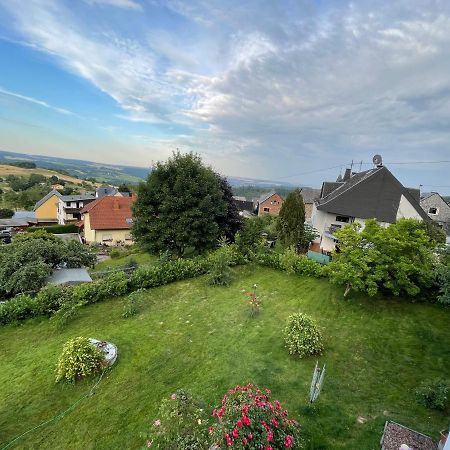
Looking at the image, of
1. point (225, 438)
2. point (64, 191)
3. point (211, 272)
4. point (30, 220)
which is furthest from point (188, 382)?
point (64, 191)

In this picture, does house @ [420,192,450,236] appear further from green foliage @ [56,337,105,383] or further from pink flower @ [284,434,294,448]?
green foliage @ [56,337,105,383]

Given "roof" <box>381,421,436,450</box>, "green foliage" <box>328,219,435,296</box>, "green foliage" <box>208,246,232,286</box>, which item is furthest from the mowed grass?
"green foliage" <box>208,246,232,286</box>

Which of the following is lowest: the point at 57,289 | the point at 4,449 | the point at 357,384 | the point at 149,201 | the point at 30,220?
the point at 30,220

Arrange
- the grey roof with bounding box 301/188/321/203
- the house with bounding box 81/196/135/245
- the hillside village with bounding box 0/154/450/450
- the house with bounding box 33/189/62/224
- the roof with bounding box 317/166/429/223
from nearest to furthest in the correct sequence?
the hillside village with bounding box 0/154/450/450 → the roof with bounding box 317/166/429/223 → the house with bounding box 81/196/135/245 → the grey roof with bounding box 301/188/321/203 → the house with bounding box 33/189/62/224

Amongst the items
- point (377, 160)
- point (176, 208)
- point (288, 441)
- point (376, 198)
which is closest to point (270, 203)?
point (377, 160)

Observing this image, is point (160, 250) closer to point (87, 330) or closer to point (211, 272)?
point (211, 272)

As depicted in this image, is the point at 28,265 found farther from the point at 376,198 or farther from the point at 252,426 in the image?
the point at 376,198
